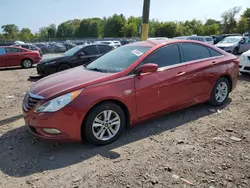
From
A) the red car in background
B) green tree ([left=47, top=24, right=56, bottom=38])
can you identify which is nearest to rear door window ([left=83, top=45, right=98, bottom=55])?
the red car in background

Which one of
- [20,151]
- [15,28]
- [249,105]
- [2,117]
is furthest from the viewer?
[15,28]

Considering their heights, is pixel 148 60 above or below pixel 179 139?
above

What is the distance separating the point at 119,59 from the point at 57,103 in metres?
1.50

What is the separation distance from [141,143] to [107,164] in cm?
76

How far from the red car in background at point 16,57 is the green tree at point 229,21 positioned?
2635 inches

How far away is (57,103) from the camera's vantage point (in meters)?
3.34

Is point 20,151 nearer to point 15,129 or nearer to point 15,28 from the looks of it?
point 15,129

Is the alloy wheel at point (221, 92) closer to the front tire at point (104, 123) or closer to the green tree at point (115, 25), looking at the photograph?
the front tire at point (104, 123)

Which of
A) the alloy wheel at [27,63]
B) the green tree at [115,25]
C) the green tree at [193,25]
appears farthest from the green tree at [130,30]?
the alloy wheel at [27,63]

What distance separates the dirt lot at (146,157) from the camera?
2.85m

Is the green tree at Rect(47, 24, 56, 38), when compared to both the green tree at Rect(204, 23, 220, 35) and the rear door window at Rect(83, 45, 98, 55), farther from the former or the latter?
the rear door window at Rect(83, 45, 98, 55)

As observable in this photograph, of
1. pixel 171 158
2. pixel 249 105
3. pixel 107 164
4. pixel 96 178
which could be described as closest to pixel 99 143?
pixel 107 164

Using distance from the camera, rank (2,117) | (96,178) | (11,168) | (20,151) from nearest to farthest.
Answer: (96,178) < (11,168) < (20,151) < (2,117)

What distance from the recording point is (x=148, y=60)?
4.09m
